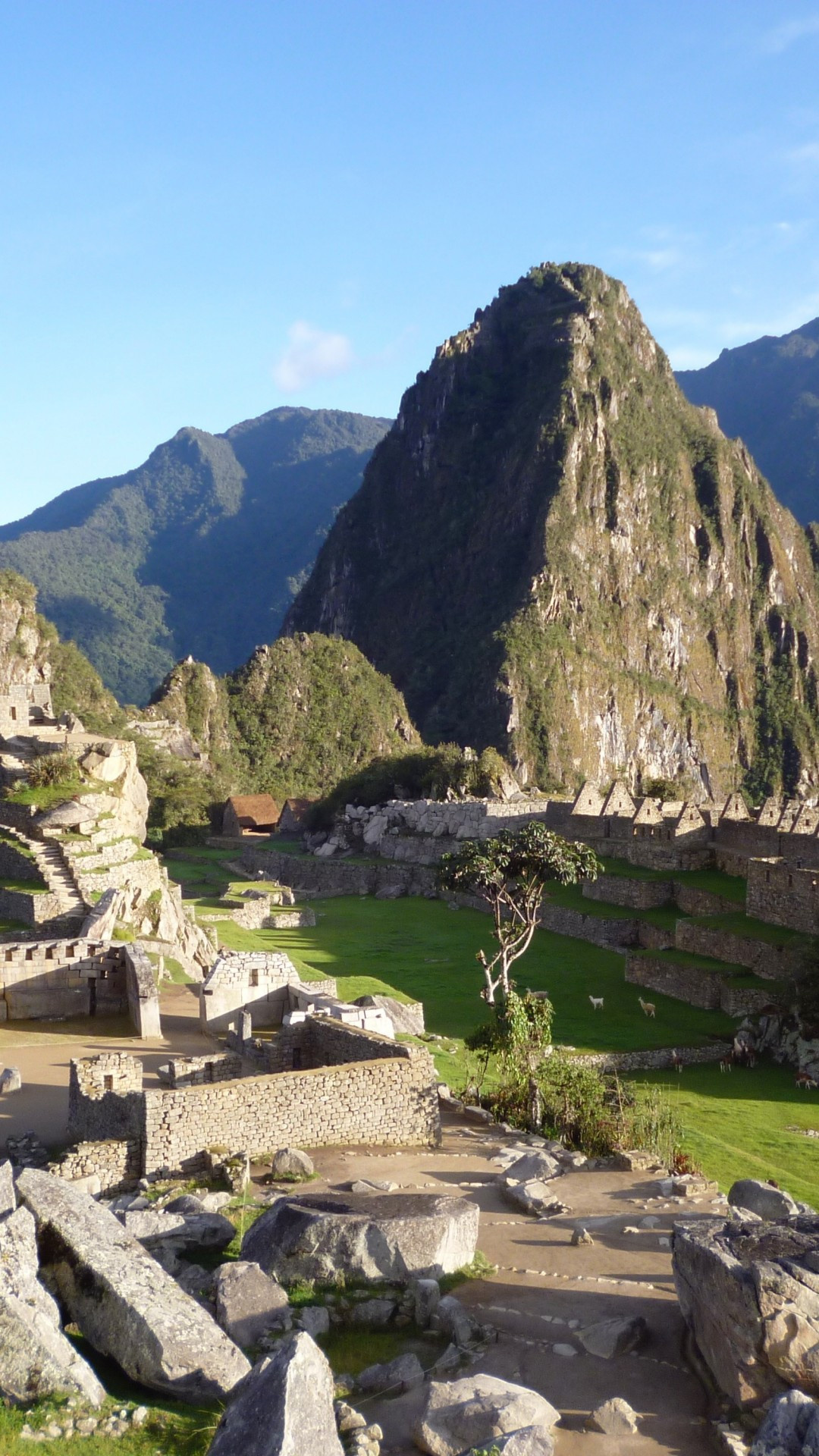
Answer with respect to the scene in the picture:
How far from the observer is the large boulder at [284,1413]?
20.3 ft

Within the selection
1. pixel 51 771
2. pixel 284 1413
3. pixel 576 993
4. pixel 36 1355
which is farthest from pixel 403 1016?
pixel 284 1413

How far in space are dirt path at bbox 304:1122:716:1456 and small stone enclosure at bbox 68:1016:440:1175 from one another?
417mm

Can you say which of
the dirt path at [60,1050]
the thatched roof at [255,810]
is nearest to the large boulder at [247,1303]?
the dirt path at [60,1050]

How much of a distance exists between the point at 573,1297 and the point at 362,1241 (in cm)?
157

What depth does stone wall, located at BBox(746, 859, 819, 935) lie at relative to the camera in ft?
94.6

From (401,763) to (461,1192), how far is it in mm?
54307

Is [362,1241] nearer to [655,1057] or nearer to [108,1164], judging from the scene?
[108,1164]

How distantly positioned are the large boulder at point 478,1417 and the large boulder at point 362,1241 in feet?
5.81

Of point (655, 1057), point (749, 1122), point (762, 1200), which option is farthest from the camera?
point (655, 1057)

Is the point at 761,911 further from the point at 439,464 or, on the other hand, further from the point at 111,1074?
the point at 439,464

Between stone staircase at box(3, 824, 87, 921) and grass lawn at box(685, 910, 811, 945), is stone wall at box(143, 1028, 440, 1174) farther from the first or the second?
grass lawn at box(685, 910, 811, 945)

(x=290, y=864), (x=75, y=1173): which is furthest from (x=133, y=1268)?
(x=290, y=864)

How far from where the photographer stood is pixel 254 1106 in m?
12.4

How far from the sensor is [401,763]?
6569 centimetres
